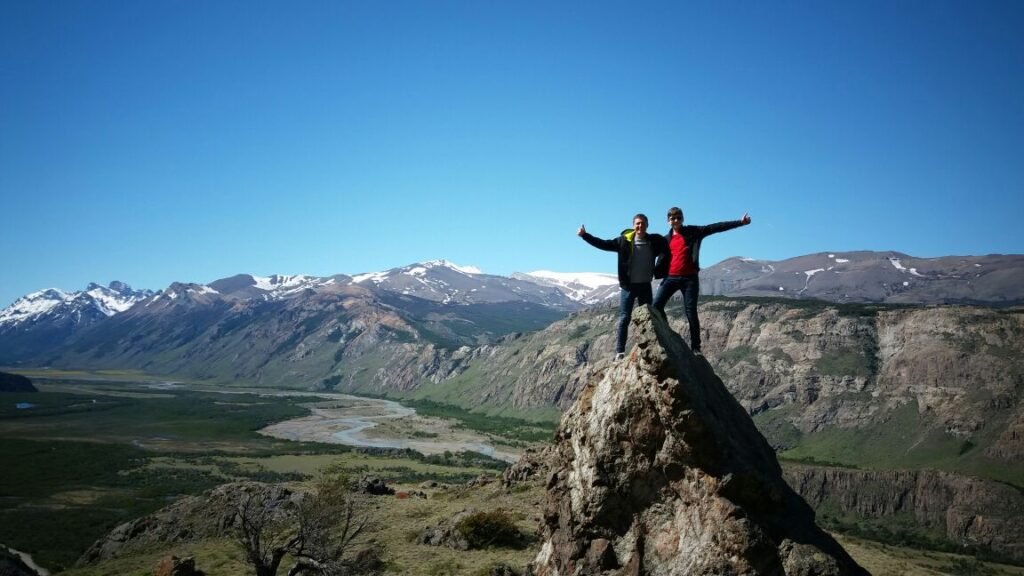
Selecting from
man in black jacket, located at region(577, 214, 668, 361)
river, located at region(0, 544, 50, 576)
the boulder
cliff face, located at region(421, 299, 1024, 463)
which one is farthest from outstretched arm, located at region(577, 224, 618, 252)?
cliff face, located at region(421, 299, 1024, 463)

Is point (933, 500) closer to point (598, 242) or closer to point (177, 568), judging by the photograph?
point (177, 568)

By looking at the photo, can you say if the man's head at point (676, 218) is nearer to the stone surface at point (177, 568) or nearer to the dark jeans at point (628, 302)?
the dark jeans at point (628, 302)

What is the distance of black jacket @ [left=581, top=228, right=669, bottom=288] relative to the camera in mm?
16125

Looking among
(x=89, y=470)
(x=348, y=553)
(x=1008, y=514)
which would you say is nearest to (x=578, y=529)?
(x=348, y=553)

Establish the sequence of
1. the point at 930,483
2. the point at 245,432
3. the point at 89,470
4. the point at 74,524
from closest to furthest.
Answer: the point at 74,524, the point at 930,483, the point at 89,470, the point at 245,432

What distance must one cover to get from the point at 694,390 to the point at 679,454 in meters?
1.54

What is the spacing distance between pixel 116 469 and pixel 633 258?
145 m

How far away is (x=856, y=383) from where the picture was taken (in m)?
160

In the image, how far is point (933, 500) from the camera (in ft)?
345

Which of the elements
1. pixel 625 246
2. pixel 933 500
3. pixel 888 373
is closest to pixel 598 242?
pixel 625 246

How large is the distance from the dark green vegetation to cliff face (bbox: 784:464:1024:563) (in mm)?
66144

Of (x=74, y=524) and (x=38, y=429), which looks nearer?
(x=74, y=524)

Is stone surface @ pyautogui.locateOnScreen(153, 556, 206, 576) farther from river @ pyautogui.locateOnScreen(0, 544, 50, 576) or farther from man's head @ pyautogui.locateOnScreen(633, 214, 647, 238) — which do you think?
river @ pyautogui.locateOnScreen(0, 544, 50, 576)

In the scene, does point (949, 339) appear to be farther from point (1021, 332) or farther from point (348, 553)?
point (348, 553)
